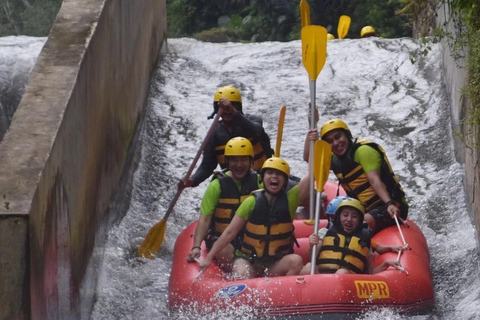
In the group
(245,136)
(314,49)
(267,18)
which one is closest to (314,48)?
(314,49)

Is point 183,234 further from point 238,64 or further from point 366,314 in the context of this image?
point 238,64

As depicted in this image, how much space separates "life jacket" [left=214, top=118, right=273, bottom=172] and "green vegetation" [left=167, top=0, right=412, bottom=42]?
7758 millimetres

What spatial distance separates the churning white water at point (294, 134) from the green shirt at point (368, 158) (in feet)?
3.10

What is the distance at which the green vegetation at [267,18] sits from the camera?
17297 millimetres

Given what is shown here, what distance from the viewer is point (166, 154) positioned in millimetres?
10477

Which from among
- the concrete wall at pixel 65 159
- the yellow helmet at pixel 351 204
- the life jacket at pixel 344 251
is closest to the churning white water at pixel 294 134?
the concrete wall at pixel 65 159

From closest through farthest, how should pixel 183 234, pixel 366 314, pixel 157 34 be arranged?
pixel 366 314 < pixel 183 234 < pixel 157 34

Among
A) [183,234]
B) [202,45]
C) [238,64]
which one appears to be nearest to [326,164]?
[183,234]

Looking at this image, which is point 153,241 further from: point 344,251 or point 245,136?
point 344,251

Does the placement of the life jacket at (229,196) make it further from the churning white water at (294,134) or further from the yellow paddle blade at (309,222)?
the churning white water at (294,134)

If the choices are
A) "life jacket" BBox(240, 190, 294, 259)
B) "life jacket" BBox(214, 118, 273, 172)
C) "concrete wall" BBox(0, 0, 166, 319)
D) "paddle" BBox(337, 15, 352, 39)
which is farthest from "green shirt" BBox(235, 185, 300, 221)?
"paddle" BBox(337, 15, 352, 39)

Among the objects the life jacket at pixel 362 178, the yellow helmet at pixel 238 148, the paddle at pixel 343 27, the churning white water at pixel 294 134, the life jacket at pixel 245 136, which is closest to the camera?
the yellow helmet at pixel 238 148

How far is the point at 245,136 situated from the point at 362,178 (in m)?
1.13

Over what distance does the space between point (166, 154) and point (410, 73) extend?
328cm
